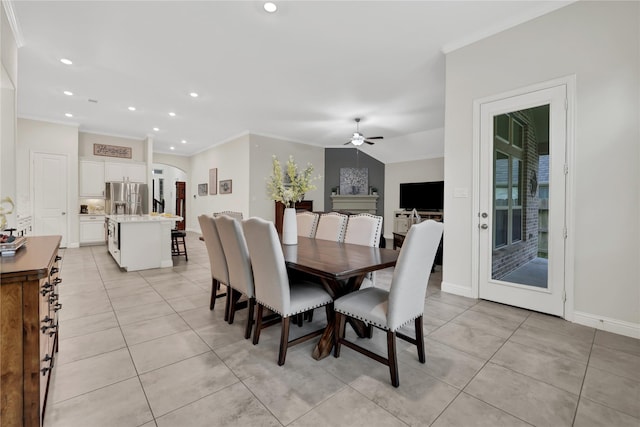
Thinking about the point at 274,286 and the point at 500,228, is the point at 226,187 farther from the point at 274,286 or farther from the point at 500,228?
the point at 500,228

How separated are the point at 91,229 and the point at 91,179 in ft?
4.06

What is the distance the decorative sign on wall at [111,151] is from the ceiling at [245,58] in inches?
35.1

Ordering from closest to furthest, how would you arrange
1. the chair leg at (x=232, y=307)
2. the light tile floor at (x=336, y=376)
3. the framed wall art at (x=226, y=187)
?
1. the light tile floor at (x=336, y=376)
2. the chair leg at (x=232, y=307)
3. the framed wall art at (x=226, y=187)

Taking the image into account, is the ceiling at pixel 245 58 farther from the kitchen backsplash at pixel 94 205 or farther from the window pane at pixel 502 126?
the kitchen backsplash at pixel 94 205

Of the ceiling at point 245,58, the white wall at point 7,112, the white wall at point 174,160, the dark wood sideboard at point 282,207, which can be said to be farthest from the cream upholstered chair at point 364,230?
the white wall at point 174,160

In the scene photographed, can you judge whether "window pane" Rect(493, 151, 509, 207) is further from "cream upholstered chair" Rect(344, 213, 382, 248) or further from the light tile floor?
"cream upholstered chair" Rect(344, 213, 382, 248)

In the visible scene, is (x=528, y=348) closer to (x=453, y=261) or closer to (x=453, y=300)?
(x=453, y=300)

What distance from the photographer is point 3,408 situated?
44.3 inches

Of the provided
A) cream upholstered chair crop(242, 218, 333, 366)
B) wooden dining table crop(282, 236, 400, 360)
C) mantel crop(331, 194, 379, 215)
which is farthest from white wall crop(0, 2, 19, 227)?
mantel crop(331, 194, 379, 215)

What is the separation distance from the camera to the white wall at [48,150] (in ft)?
19.5

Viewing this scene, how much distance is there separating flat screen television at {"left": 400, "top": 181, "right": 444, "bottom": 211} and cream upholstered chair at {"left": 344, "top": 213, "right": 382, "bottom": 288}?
220 inches

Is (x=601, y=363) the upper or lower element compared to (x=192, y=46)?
lower

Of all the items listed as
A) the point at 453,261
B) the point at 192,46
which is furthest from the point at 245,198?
the point at 453,261

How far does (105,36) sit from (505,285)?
17.0 ft
